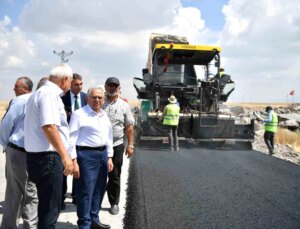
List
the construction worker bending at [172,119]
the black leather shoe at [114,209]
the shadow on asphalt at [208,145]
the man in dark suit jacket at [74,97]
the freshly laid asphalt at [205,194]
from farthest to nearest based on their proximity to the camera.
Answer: the shadow on asphalt at [208,145] → the construction worker bending at [172,119] → the man in dark suit jacket at [74,97] → the black leather shoe at [114,209] → the freshly laid asphalt at [205,194]

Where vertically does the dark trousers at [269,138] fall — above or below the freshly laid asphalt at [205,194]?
above

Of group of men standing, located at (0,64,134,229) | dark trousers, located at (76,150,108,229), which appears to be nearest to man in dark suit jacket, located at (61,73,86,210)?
group of men standing, located at (0,64,134,229)

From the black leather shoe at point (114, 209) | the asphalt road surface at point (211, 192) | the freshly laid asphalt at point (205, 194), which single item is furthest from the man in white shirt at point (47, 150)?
the black leather shoe at point (114, 209)

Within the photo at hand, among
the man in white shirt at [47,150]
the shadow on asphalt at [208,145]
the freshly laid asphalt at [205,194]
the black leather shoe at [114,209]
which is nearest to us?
the man in white shirt at [47,150]

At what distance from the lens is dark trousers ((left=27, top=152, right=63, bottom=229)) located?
9.66ft

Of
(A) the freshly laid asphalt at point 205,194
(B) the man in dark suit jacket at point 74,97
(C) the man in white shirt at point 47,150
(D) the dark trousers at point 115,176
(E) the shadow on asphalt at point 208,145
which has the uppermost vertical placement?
(B) the man in dark suit jacket at point 74,97

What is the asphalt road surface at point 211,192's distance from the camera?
14.3ft

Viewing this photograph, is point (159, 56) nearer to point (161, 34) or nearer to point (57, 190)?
point (161, 34)

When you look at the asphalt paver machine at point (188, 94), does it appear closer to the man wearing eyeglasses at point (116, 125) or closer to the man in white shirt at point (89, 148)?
the man wearing eyeglasses at point (116, 125)

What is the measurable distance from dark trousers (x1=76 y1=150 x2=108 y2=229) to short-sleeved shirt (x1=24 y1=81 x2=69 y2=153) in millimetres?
816

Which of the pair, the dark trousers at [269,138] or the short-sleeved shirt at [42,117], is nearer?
the short-sleeved shirt at [42,117]

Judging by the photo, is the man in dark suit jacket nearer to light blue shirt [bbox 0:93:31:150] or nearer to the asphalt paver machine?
light blue shirt [bbox 0:93:31:150]

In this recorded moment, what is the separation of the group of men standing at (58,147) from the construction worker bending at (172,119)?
5614mm

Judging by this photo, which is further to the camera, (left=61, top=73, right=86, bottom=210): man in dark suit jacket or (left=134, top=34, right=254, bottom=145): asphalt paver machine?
(left=134, top=34, right=254, bottom=145): asphalt paver machine
